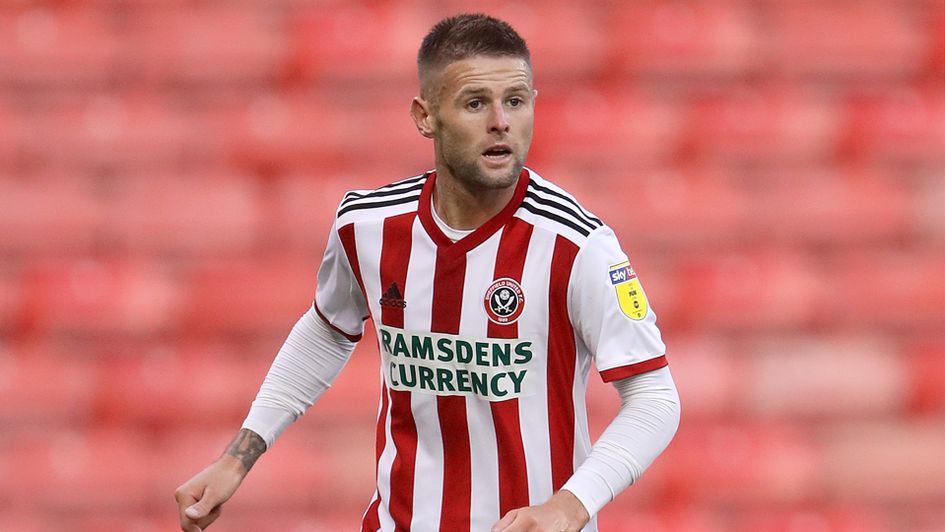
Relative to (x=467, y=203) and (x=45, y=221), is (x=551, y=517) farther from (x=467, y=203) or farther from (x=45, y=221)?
A: (x=45, y=221)

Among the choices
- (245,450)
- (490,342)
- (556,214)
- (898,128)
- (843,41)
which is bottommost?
(245,450)

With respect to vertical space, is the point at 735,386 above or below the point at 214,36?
below

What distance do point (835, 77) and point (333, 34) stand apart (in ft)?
4.16

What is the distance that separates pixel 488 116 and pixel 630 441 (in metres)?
0.42

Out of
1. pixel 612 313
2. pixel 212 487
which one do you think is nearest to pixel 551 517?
pixel 612 313

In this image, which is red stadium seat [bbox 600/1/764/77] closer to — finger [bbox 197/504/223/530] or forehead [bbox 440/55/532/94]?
forehead [bbox 440/55/532/94]

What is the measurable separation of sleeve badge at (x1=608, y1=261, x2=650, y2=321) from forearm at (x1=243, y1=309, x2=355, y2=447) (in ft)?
1.60

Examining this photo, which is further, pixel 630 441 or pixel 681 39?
pixel 681 39

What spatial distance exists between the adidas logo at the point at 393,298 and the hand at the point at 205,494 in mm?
297

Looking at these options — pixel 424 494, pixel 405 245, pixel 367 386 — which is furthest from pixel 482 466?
pixel 367 386

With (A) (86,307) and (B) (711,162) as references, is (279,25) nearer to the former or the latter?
(A) (86,307)

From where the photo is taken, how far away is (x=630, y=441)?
1.61 m

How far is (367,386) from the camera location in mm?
3133

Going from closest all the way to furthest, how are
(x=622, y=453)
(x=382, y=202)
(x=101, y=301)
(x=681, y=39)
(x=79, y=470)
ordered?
(x=622, y=453)
(x=382, y=202)
(x=79, y=470)
(x=101, y=301)
(x=681, y=39)
